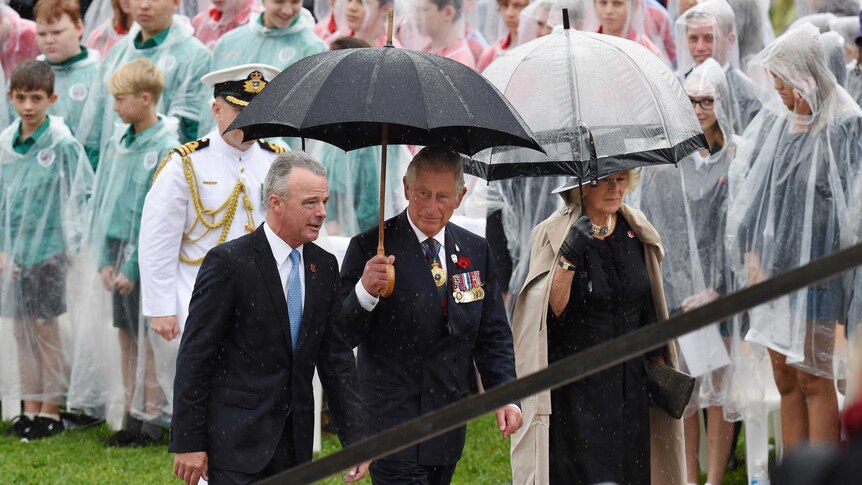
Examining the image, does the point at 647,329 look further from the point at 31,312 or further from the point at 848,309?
the point at 31,312

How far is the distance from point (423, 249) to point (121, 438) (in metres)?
3.95

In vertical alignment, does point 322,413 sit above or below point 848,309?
below

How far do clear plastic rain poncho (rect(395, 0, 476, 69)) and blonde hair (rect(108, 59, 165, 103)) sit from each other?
1.77 meters

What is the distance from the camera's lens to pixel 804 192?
698 centimetres

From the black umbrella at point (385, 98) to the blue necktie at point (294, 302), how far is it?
34cm

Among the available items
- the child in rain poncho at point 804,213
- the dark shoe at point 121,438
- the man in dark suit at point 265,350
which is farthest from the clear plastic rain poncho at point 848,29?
the dark shoe at point 121,438

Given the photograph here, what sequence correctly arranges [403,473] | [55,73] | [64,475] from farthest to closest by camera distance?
[55,73] → [64,475] → [403,473]

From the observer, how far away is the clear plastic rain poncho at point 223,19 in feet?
32.7


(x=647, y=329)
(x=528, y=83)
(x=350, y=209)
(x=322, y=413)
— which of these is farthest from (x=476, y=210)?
(x=647, y=329)

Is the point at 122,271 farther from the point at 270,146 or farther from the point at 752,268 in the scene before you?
the point at 752,268

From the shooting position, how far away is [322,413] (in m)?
8.80

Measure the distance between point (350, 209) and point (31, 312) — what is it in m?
2.18

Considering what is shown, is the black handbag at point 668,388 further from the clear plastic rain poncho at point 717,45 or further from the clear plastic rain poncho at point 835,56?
the clear plastic rain poncho at point 717,45

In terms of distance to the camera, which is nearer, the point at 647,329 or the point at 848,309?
the point at 647,329
